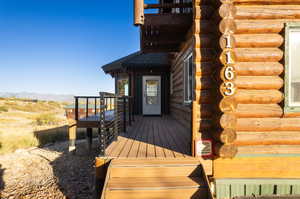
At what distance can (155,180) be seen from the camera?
8.38 feet

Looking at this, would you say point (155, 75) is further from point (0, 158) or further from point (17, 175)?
point (0, 158)

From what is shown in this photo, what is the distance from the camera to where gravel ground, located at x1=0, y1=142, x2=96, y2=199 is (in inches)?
148

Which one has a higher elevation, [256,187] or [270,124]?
[270,124]

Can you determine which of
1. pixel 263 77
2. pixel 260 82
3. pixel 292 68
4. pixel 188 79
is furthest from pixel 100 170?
pixel 292 68

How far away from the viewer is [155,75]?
8750mm

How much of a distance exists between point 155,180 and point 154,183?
7 cm

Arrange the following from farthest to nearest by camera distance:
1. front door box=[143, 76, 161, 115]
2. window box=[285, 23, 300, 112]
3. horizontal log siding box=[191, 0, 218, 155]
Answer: front door box=[143, 76, 161, 115] < horizontal log siding box=[191, 0, 218, 155] < window box=[285, 23, 300, 112]

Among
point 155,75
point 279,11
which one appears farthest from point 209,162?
point 155,75

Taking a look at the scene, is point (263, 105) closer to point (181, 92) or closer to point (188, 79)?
point (188, 79)

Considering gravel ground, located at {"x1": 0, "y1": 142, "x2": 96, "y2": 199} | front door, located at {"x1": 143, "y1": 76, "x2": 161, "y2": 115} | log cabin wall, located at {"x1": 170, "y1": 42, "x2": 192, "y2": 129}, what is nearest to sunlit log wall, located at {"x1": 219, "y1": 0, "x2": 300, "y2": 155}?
log cabin wall, located at {"x1": 170, "y1": 42, "x2": 192, "y2": 129}

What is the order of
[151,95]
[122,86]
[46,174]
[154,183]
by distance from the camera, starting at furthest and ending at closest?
[122,86]
[151,95]
[46,174]
[154,183]

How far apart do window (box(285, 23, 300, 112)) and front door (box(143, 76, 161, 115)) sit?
6.25 m

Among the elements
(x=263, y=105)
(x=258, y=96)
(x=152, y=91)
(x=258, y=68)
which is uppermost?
(x=258, y=68)

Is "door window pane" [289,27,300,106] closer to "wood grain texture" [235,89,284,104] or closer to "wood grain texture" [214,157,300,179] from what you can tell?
"wood grain texture" [235,89,284,104]
